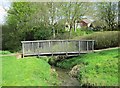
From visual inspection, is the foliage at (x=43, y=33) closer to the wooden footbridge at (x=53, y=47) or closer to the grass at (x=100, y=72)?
the wooden footbridge at (x=53, y=47)

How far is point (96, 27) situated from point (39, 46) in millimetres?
19837

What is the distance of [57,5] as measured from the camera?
23.2 m

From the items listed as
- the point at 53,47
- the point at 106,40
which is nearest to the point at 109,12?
the point at 106,40

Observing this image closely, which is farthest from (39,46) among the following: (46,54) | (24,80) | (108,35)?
(24,80)

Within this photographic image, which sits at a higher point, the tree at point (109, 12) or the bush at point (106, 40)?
the tree at point (109, 12)

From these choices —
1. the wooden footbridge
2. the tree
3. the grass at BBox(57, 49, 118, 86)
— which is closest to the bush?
the wooden footbridge

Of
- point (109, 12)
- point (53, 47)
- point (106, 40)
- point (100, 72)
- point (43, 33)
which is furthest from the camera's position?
point (109, 12)

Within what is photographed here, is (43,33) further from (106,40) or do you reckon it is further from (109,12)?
(109,12)

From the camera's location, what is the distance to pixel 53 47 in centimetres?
1702

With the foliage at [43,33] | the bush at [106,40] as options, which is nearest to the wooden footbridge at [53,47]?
the bush at [106,40]

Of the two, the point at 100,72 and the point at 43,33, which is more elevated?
the point at 43,33

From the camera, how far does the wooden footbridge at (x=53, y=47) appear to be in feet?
54.4

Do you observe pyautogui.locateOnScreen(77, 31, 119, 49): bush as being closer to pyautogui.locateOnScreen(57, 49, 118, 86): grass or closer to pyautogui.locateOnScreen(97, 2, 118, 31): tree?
pyautogui.locateOnScreen(57, 49, 118, 86): grass

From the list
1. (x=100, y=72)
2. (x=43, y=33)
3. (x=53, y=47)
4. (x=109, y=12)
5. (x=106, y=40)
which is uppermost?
(x=109, y=12)
